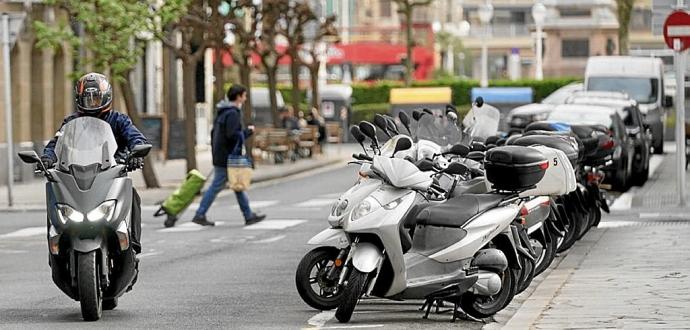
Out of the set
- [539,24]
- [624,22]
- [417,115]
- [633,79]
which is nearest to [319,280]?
[417,115]

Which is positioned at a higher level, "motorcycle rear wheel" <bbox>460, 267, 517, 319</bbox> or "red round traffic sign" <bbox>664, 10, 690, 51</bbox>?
"red round traffic sign" <bbox>664, 10, 690, 51</bbox>

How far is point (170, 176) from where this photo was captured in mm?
44438

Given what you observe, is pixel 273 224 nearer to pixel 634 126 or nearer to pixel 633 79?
pixel 634 126

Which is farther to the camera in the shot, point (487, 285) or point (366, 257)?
point (487, 285)

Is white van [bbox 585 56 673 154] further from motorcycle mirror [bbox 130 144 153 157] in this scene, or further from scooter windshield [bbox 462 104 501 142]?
motorcycle mirror [bbox 130 144 153 157]

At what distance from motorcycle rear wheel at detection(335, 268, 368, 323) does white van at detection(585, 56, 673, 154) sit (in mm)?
39685

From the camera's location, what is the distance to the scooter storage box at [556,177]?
16.0 m

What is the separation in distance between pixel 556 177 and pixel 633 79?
126 ft

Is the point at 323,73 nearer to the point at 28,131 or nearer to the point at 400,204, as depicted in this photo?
the point at 28,131

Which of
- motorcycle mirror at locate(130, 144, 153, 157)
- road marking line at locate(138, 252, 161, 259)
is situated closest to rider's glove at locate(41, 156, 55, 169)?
motorcycle mirror at locate(130, 144, 153, 157)

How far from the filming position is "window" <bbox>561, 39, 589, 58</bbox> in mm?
92688

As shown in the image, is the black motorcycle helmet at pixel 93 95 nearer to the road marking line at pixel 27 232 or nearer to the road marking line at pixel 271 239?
the road marking line at pixel 271 239

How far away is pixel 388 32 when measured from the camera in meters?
114

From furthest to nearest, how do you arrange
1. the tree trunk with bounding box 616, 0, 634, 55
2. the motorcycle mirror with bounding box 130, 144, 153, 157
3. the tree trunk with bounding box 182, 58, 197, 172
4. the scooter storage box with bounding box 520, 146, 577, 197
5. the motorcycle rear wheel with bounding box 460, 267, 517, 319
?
the tree trunk with bounding box 616, 0, 634, 55 < the tree trunk with bounding box 182, 58, 197, 172 < the scooter storage box with bounding box 520, 146, 577, 197 < the motorcycle mirror with bounding box 130, 144, 153, 157 < the motorcycle rear wheel with bounding box 460, 267, 517, 319
